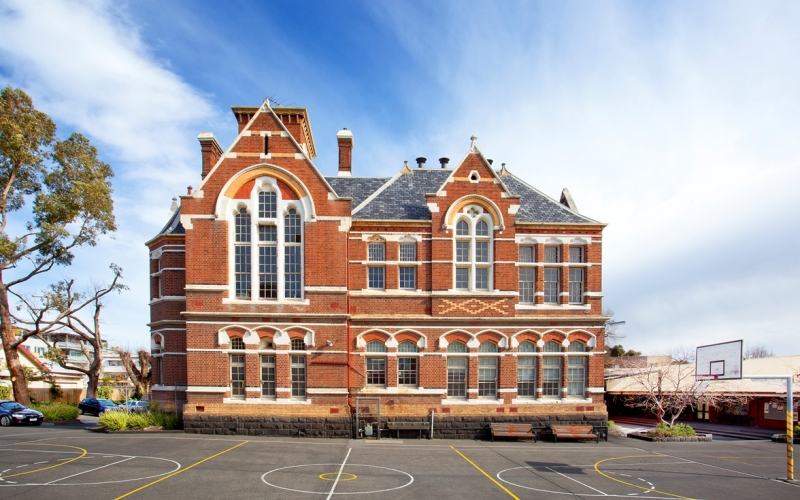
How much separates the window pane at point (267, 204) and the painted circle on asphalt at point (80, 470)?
435 inches

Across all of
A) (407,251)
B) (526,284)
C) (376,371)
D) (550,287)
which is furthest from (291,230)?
(550,287)

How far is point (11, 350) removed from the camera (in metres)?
33.1

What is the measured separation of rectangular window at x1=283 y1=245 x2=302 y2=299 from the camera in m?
24.8

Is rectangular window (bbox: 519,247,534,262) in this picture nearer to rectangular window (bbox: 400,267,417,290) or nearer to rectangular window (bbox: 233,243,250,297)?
rectangular window (bbox: 400,267,417,290)

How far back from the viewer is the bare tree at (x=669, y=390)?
98.7 ft

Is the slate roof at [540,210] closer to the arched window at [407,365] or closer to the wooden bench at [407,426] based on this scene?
the arched window at [407,365]

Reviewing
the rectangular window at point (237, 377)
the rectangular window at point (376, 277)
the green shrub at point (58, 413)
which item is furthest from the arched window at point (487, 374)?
the green shrub at point (58, 413)

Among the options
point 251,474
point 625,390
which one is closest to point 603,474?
point 251,474

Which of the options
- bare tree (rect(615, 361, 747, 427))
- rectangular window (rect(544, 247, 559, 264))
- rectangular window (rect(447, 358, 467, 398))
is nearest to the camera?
rectangular window (rect(447, 358, 467, 398))

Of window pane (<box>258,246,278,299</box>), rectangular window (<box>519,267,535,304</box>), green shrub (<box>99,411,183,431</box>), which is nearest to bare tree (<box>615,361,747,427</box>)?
rectangular window (<box>519,267,535,304</box>)

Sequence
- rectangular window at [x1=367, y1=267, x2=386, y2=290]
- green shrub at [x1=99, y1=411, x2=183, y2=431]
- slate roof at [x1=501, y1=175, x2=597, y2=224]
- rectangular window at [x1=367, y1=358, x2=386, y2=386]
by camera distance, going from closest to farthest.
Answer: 1. green shrub at [x1=99, y1=411, x2=183, y2=431]
2. rectangular window at [x1=367, y1=358, x2=386, y2=386]
3. rectangular window at [x1=367, y1=267, x2=386, y2=290]
4. slate roof at [x1=501, y1=175, x2=597, y2=224]

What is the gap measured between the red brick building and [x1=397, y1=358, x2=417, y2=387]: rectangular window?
0.05 metres

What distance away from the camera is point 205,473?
16031 mm

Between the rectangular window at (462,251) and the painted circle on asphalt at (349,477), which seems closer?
the painted circle on asphalt at (349,477)
